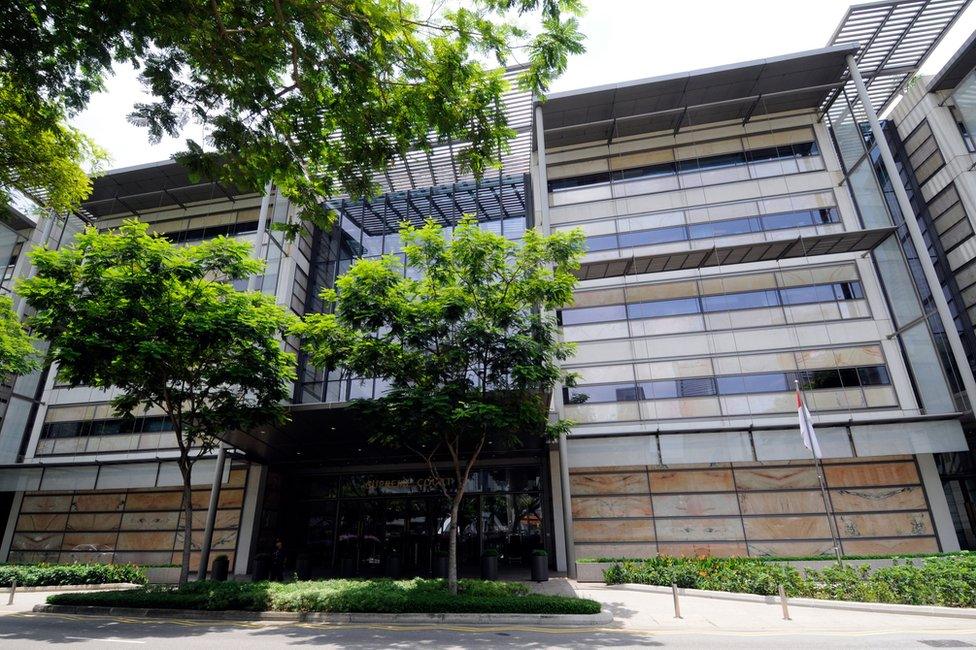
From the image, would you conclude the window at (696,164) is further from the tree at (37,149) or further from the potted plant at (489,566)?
the tree at (37,149)

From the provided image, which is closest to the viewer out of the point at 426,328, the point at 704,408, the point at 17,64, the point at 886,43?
the point at 17,64

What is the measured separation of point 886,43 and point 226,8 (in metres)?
29.1

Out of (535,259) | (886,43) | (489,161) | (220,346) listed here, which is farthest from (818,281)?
(220,346)

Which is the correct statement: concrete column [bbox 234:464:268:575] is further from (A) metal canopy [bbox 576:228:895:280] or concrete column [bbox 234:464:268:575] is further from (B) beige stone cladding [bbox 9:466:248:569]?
(A) metal canopy [bbox 576:228:895:280]

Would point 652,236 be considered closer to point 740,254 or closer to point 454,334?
point 740,254

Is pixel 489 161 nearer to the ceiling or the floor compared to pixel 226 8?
nearer to the floor

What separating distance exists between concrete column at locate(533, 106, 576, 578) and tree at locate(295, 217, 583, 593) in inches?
176

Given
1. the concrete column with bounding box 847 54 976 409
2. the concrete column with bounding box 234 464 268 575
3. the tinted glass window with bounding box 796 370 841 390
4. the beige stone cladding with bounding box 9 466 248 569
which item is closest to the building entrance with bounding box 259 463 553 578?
the concrete column with bounding box 234 464 268 575

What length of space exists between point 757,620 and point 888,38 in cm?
2623

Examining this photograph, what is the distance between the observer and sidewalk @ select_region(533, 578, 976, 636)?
33.5 feet

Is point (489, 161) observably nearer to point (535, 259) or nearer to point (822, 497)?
point (535, 259)

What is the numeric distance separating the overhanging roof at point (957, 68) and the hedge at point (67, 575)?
135 feet

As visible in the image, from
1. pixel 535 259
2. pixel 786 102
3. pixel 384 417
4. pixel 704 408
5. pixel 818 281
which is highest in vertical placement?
pixel 786 102

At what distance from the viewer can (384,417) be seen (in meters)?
14.9
